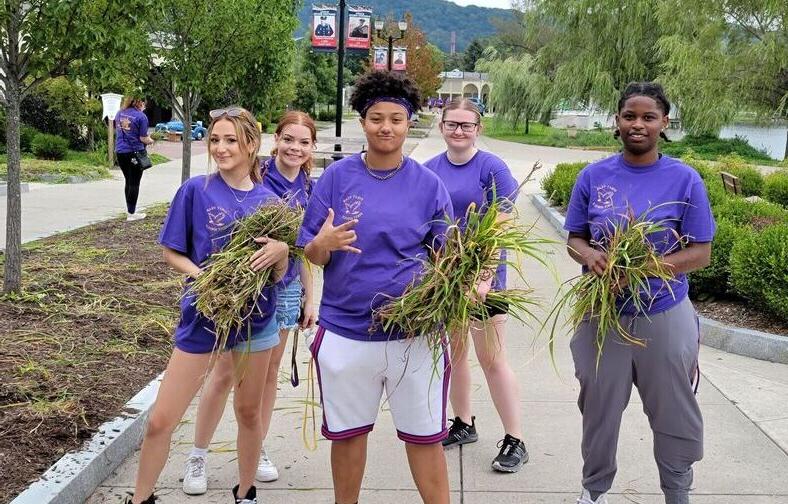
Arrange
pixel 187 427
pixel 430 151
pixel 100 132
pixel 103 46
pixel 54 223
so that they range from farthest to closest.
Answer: pixel 430 151 → pixel 100 132 → pixel 54 223 → pixel 103 46 → pixel 187 427

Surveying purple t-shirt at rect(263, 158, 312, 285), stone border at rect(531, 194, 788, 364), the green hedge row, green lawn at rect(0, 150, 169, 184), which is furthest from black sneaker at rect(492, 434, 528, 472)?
green lawn at rect(0, 150, 169, 184)

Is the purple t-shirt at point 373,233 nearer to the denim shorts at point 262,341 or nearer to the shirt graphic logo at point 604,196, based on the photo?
the denim shorts at point 262,341

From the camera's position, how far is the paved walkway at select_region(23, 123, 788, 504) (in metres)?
3.89

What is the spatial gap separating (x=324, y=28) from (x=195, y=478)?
20.6 m

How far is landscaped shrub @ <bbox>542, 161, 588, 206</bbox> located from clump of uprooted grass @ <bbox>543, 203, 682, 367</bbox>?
977cm

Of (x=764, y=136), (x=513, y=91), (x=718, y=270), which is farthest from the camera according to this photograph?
(x=764, y=136)

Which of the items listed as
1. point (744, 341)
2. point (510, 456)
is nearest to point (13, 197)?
Result: point (510, 456)

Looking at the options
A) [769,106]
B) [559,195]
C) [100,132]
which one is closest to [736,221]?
[559,195]

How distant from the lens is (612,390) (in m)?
3.31

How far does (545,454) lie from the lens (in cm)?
438

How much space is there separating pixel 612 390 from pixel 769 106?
1153 inches

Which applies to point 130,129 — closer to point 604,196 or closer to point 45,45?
point 45,45

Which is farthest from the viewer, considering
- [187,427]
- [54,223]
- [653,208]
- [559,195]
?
[559,195]

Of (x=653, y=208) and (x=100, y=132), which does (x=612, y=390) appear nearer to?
(x=653, y=208)
